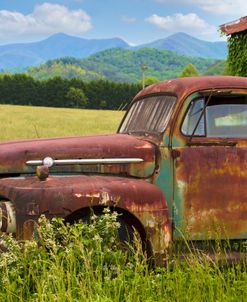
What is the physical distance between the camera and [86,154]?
4.71 m

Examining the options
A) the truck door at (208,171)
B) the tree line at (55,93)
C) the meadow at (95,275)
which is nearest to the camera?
the meadow at (95,275)

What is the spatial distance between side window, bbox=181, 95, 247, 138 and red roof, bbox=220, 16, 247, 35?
37.9 ft

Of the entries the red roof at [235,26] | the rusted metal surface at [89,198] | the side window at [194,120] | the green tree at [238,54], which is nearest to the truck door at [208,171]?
the side window at [194,120]

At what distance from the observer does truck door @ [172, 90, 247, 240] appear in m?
4.58

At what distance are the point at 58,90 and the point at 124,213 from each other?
69.9m

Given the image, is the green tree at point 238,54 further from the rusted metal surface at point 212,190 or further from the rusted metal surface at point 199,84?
the rusted metal surface at point 212,190

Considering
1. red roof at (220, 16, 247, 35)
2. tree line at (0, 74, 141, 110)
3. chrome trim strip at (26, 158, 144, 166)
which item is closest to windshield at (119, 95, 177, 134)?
chrome trim strip at (26, 158, 144, 166)

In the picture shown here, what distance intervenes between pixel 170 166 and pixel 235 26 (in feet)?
41.4

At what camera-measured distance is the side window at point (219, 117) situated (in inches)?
188

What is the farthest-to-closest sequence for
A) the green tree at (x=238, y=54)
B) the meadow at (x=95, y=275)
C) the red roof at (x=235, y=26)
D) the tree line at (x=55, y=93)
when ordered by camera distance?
the tree line at (x=55, y=93) < the green tree at (x=238, y=54) < the red roof at (x=235, y=26) < the meadow at (x=95, y=275)

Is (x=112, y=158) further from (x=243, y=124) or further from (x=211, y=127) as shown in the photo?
(x=243, y=124)

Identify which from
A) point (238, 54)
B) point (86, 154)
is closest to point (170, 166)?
point (86, 154)

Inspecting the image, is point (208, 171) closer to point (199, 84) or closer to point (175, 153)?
point (175, 153)

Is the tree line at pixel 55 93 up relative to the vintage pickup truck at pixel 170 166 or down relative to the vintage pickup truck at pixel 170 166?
up
